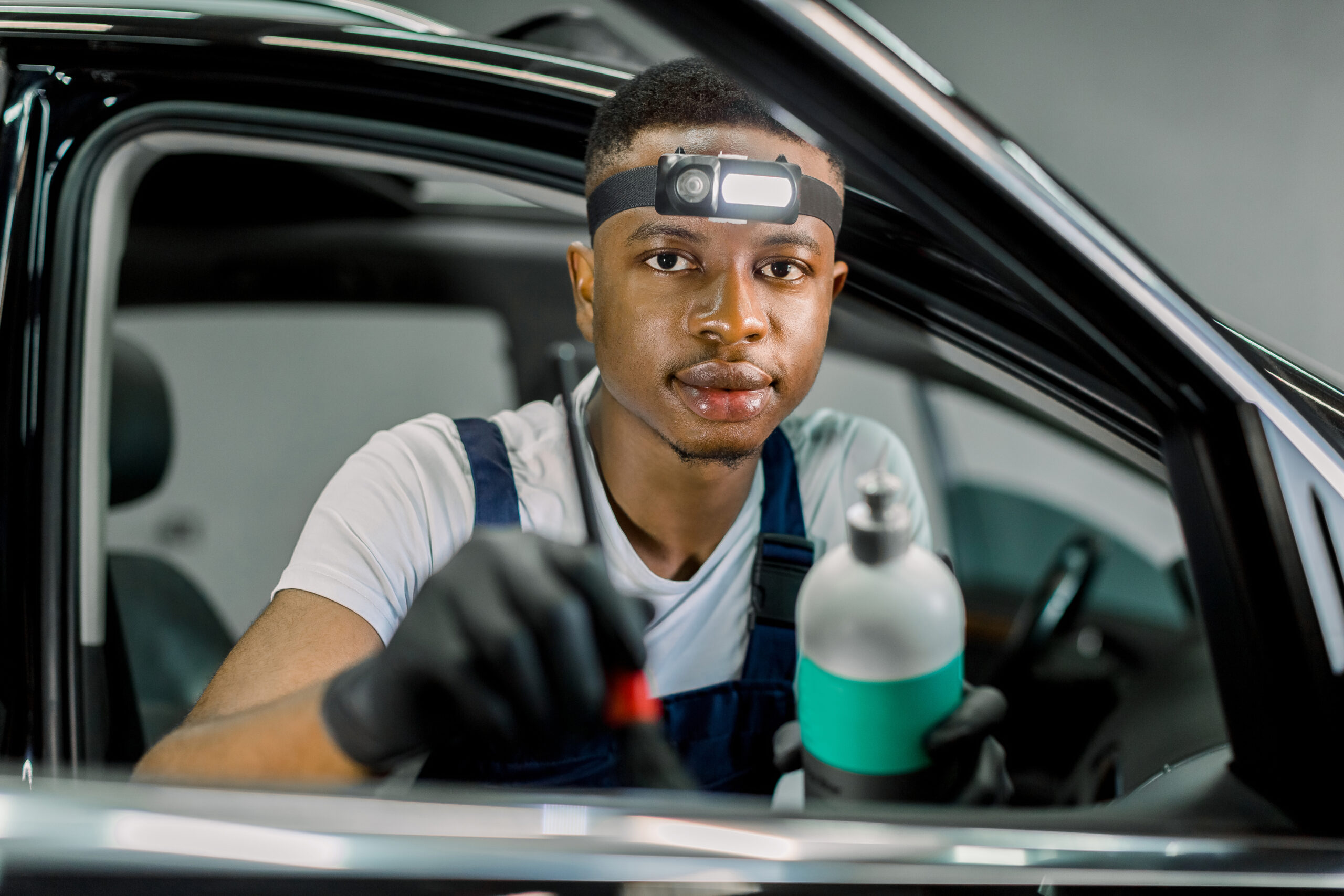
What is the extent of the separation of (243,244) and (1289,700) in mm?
2184

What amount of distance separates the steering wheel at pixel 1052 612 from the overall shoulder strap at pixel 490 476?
141 centimetres

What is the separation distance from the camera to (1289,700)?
2.16ft

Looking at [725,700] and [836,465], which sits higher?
[836,465]

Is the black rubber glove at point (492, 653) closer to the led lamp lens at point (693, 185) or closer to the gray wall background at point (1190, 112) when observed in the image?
the led lamp lens at point (693, 185)

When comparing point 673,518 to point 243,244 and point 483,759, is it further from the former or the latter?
point 243,244

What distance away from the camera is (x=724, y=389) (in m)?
0.96

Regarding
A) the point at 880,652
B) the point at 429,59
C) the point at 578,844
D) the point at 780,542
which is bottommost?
the point at 578,844

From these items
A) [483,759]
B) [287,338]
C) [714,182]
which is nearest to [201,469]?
[287,338]

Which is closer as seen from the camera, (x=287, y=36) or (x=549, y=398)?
(x=287, y=36)

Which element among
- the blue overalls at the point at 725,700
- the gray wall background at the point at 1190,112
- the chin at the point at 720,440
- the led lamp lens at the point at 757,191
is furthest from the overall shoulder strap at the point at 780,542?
the gray wall background at the point at 1190,112

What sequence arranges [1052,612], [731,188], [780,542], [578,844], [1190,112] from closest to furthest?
[578,844] < [731,188] < [780,542] < [1052,612] < [1190,112]

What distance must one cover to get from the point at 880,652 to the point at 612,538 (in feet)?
1.67

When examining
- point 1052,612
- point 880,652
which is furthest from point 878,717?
point 1052,612

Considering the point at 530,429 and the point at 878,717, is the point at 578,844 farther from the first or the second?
the point at 530,429
